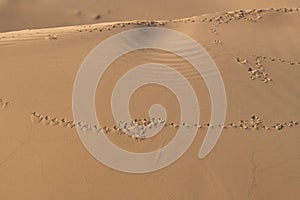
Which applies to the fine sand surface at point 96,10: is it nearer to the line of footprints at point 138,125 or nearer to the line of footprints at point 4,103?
the line of footprints at point 4,103

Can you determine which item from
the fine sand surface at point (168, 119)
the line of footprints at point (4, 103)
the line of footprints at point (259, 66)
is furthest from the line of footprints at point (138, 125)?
the line of footprints at point (259, 66)

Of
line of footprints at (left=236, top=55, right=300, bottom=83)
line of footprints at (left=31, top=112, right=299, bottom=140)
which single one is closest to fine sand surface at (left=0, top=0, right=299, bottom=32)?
line of footprints at (left=236, top=55, right=300, bottom=83)

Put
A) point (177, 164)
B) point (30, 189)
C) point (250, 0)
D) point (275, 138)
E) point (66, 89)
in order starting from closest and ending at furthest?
point (30, 189) < point (177, 164) < point (275, 138) < point (66, 89) < point (250, 0)

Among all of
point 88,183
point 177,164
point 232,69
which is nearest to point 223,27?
point 232,69

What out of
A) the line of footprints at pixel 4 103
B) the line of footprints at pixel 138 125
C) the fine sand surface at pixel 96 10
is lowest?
the line of footprints at pixel 138 125

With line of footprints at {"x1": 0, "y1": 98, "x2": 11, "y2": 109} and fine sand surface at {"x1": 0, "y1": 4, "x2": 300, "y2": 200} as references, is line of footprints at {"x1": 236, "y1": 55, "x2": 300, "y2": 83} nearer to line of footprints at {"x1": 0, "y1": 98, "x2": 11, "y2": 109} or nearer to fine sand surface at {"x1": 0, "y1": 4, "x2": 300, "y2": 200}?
fine sand surface at {"x1": 0, "y1": 4, "x2": 300, "y2": 200}

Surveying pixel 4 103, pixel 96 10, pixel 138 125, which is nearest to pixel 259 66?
pixel 138 125

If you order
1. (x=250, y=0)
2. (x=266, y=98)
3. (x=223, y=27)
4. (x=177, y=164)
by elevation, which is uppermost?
(x=250, y=0)

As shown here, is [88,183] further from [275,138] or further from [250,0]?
[250,0]

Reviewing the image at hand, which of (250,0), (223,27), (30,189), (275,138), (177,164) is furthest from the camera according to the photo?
(250,0)
